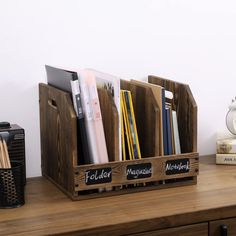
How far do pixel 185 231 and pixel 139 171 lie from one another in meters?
0.23

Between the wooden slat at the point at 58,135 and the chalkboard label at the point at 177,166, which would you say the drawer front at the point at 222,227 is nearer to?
the chalkboard label at the point at 177,166

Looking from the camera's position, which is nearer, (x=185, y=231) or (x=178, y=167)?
(x=185, y=231)

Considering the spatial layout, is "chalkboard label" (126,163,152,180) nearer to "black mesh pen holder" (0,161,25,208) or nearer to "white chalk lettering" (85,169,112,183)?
"white chalk lettering" (85,169,112,183)

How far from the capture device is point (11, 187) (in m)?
1.52

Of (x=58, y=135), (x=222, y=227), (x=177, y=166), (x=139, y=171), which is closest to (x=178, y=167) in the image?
(x=177, y=166)

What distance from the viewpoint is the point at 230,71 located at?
210 centimetres

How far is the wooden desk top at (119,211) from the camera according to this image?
4.56ft

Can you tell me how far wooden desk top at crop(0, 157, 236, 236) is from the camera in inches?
54.7

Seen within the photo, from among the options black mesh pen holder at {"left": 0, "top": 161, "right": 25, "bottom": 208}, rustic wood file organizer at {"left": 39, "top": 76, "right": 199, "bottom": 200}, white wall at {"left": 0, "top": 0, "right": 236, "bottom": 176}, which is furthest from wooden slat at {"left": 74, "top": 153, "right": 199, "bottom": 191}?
white wall at {"left": 0, "top": 0, "right": 236, "bottom": 176}

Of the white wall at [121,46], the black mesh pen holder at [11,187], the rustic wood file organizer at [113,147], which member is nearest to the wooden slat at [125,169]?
the rustic wood file organizer at [113,147]

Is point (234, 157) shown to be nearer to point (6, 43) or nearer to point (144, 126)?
point (144, 126)

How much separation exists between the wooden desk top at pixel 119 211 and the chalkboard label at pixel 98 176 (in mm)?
51

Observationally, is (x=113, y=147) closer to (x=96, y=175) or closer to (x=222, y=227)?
(x=96, y=175)

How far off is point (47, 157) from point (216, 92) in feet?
2.19
